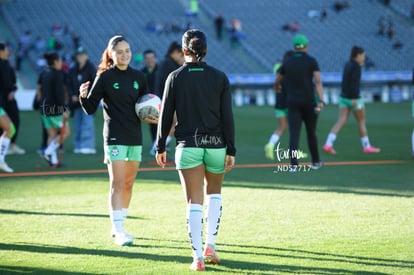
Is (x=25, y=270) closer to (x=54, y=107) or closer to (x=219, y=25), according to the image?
(x=54, y=107)

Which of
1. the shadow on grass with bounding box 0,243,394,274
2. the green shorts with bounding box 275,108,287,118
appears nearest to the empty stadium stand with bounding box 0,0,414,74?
the green shorts with bounding box 275,108,287,118

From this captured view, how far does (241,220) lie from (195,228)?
240 cm

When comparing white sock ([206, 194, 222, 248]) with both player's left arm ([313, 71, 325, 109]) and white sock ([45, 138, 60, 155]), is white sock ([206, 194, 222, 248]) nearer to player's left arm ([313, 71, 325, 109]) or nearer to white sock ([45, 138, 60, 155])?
player's left arm ([313, 71, 325, 109])

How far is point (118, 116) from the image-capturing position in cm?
798

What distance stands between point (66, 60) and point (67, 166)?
856 inches

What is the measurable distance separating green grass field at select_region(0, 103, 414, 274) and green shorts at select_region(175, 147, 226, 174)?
88cm

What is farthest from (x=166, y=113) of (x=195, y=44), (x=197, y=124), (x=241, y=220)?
(x=241, y=220)

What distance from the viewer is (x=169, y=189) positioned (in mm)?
11672

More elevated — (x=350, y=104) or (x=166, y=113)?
(x=350, y=104)

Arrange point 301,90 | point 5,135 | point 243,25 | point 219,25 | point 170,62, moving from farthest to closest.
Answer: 1. point 243,25
2. point 219,25
3. point 170,62
4. point 5,135
5. point 301,90

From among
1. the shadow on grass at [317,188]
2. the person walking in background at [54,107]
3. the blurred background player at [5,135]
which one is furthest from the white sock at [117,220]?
the person walking in background at [54,107]

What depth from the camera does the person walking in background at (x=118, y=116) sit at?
7910 millimetres

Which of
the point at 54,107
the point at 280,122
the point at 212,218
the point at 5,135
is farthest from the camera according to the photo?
the point at 280,122

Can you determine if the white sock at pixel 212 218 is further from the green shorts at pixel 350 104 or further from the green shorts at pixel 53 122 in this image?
the green shorts at pixel 350 104
